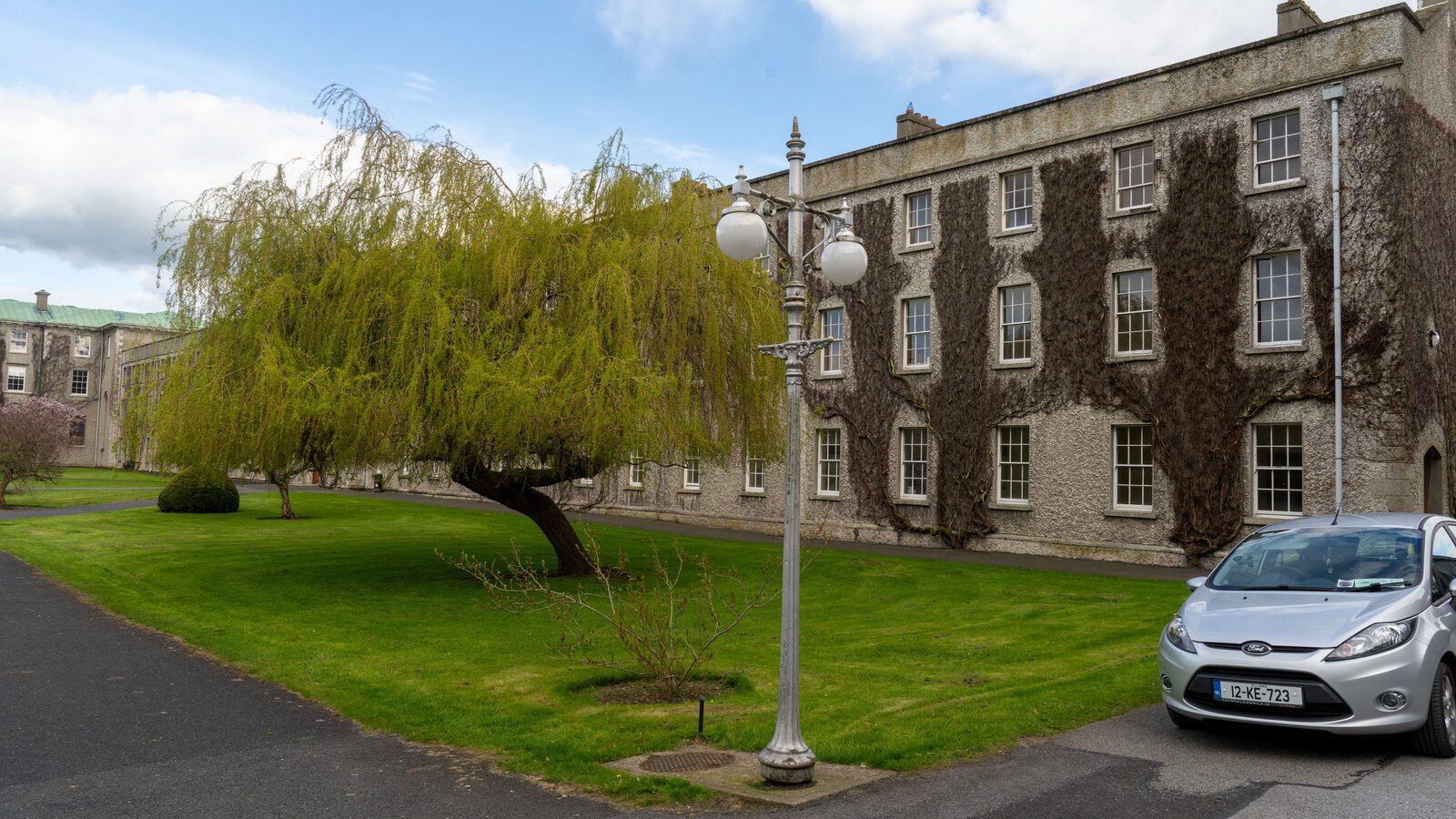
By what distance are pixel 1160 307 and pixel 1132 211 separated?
92.3 inches

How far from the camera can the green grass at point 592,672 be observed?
8.33 m

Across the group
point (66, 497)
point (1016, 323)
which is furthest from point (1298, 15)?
point (66, 497)

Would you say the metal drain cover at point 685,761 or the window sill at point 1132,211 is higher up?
the window sill at point 1132,211

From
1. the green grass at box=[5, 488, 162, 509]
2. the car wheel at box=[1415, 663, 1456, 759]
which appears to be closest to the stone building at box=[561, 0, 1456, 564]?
the car wheel at box=[1415, 663, 1456, 759]

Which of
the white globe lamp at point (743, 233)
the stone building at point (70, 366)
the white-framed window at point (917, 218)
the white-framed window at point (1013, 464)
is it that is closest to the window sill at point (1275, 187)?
the white-framed window at point (1013, 464)

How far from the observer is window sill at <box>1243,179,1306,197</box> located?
20844 millimetres

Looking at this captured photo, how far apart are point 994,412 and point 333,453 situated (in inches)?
640

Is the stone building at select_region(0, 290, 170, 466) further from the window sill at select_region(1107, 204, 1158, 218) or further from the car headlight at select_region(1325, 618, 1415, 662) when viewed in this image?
the car headlight at select_region(1325, 618, 1415, 662)

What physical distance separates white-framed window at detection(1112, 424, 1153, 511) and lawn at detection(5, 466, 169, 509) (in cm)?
3601

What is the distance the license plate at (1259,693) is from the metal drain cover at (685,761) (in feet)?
11.8

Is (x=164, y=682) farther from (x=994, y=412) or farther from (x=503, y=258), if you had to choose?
(x=994, y=412)

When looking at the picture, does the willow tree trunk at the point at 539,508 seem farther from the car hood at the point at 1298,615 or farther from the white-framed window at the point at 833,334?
the white-framed window at the point at 833,334

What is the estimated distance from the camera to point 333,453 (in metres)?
15.8

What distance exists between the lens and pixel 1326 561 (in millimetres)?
8359
